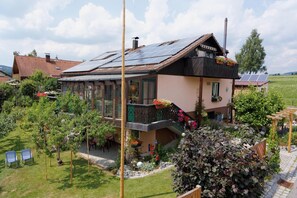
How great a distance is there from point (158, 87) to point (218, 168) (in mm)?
8377

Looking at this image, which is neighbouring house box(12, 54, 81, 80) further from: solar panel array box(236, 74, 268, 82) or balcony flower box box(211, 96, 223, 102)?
solar panel array box(236, 74, 268, 82)

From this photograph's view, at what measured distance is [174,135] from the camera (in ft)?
50.5

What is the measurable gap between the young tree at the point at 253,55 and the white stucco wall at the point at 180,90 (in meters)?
41.4

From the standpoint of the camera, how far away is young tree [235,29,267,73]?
5219 centimetres

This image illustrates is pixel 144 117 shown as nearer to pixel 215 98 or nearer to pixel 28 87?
pixel 215 98

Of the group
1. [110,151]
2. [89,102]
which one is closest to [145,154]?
[110,151]

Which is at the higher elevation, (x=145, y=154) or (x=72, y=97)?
(x=72, y=97)

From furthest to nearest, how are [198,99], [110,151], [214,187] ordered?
[198,99]
[110,151]
[214,187]

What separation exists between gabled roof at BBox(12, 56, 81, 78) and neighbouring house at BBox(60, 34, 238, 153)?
21925mm

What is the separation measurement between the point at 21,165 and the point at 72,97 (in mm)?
5589

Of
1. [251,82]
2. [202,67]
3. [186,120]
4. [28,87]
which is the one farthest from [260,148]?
[28,87]

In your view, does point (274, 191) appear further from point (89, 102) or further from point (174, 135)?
point (89, 102)

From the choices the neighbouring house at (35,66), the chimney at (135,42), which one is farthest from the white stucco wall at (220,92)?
the neighbouring house at (35,66)

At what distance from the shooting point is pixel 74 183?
11500 millimetres
